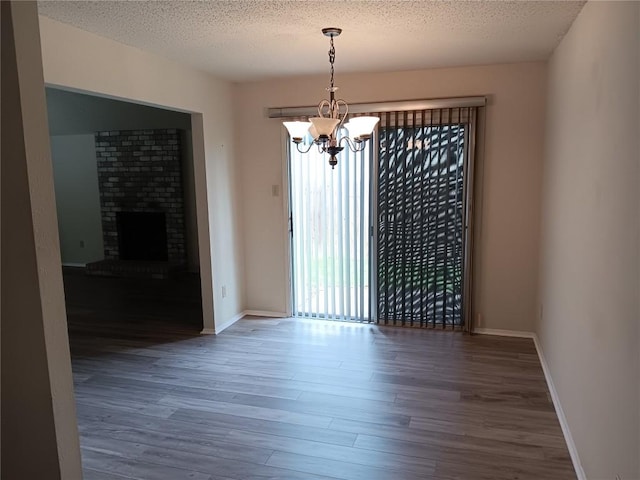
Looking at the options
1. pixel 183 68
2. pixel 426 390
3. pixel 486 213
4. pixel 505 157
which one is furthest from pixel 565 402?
pixel 183 68

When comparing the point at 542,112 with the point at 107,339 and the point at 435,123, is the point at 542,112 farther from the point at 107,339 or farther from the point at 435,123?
the point at 107,339

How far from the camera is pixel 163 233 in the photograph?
7.43 metres

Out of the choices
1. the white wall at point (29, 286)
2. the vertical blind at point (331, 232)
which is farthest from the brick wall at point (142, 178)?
the white wall at point (29, 286)

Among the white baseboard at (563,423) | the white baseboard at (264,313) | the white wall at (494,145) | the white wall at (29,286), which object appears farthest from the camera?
the white baseboard at (264,313)

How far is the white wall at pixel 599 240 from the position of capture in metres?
1.68

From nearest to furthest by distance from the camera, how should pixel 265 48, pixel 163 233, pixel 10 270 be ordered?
1. pixel 10 270
2. pixel 265 48
3. pixel 163 233

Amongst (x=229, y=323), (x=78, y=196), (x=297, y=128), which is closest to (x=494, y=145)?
(x=297, y=128)

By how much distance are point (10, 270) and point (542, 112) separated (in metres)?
4.00

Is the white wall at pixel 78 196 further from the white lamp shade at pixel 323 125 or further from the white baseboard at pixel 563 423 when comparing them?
the white baseboard at pixel 563 423

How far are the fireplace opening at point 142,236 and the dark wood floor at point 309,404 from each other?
2712 millimetres

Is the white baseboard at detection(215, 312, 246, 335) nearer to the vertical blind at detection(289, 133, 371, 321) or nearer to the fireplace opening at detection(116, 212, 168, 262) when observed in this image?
the vertical blind at detection(289, 133, 371, 321)

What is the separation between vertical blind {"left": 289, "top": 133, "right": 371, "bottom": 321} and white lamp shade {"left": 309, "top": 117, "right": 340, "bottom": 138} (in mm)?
1745

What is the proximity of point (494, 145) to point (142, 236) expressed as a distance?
5.53 m

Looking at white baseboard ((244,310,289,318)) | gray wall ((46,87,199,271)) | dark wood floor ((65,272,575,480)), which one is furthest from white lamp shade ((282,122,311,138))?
gray wall ((46,87,199,271))
